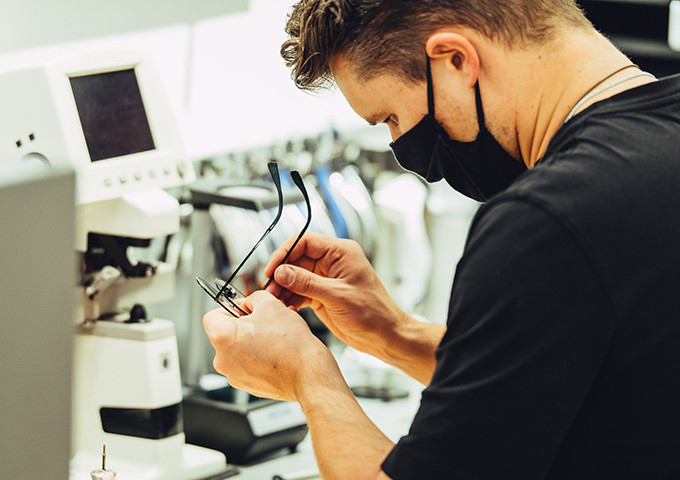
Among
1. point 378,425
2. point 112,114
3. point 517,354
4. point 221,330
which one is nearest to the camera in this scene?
point 517,354

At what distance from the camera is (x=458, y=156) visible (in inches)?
50.7

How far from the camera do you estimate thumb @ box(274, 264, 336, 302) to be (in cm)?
144

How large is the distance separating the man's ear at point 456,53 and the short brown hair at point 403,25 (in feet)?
0.07

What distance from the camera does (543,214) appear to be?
0.97m

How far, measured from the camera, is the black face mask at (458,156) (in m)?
1.24

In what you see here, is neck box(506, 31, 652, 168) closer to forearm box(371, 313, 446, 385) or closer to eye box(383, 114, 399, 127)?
eye box(383, 114, 399, 127)

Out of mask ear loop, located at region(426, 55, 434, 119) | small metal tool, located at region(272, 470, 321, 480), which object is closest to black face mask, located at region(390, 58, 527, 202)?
mask ear loop, located at region(426, 55, 434, 119)

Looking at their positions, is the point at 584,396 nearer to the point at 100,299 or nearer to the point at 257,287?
the point at 100,299

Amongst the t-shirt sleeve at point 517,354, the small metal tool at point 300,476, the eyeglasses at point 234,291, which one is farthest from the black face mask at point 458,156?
the small metal tool at point 300,476

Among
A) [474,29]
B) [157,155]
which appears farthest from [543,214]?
[157,155]

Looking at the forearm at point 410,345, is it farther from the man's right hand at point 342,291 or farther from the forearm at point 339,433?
the forearm at point 339,433

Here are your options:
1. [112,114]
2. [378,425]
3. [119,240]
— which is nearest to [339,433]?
[119,240]

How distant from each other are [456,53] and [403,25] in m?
0.08

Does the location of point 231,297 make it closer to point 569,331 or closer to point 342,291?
point 342,291
